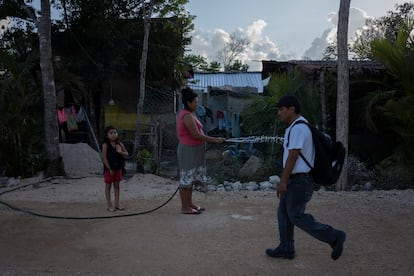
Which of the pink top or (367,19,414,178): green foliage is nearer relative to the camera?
the pink top

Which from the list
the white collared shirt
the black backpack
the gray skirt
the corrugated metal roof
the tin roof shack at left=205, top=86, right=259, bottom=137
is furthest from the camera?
the corrugated metal roof

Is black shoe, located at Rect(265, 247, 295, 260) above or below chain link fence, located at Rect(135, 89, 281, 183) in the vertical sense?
below

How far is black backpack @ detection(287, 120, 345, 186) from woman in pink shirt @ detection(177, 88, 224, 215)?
2.02 meters

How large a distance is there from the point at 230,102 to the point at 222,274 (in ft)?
39.8

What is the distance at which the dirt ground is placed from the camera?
410cm

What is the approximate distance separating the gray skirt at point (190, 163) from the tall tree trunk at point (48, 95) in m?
4.57

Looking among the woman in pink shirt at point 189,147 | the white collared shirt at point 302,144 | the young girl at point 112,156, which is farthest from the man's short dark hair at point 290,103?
the young girl at point 112,156

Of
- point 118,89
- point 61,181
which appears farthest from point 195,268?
point 118,89

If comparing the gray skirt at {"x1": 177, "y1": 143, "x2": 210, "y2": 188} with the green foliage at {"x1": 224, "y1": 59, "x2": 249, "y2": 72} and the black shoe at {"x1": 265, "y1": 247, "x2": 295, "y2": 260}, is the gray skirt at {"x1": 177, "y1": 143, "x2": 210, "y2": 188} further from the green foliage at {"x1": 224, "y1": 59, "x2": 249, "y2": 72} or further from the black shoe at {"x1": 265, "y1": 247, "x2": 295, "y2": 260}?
the green foliage at {"x1": 224, "y1": 59, "x2": 249, "y2": 72}

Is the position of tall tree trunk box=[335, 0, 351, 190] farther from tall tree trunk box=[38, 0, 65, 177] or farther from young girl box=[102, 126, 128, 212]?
tall tree trunk box=[38, 0, 65, 177]

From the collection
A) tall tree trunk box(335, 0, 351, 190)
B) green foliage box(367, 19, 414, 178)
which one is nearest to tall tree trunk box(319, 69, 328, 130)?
green foliage box(367, 19, 414, 178)

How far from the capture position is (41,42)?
9.52m

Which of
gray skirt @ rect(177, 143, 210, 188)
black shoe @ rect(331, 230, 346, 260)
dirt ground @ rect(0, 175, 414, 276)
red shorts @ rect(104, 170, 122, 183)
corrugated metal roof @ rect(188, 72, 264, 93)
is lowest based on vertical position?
dirt ground @ rect(0, 175, 414, 276)

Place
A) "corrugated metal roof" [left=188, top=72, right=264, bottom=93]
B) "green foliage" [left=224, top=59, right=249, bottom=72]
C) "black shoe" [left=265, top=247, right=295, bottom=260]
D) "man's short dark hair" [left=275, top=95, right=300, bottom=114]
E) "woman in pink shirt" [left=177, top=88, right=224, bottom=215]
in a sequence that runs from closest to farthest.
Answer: "man's short dark hair" [left=275, top=95, right=300, bottom=114], "black shoe" [left=265, top=247, right=295, bottom=260], "woman in pink shirt" [left=177, top=88, right=224, bottom=215], "corrugated metal roof" [left=188, top=72, right=264, bottom=93], "green foliage" [left=224, top=59, right=249, bottom=72]
